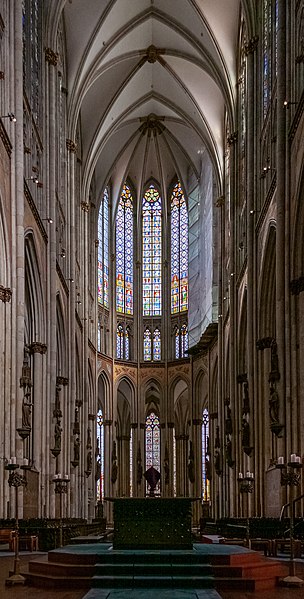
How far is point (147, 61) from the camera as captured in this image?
46438mm

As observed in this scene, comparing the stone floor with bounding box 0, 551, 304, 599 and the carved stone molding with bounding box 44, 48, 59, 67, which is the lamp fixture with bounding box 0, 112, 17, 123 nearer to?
the carved stone molding with bounding box 44, 48, 59, 67

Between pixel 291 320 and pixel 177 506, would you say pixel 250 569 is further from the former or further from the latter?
pixel 291 320

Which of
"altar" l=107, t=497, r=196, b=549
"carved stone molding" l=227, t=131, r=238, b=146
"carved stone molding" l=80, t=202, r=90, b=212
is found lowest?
"altar" l=107, t=497, r=196, b=549

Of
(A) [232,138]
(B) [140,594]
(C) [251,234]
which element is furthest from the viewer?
(A) [232,138]

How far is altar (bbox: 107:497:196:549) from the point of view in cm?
1634

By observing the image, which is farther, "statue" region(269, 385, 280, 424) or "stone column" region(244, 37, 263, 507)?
"stone column" region(244, 37, 263, 507)

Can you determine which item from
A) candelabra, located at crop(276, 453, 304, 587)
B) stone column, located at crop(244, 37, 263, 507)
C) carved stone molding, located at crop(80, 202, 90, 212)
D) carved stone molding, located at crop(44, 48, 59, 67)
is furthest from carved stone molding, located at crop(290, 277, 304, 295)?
carved stone molding, located at crop(80, 202, 90, 212)

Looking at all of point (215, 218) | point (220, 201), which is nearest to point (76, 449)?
point (220, 201)

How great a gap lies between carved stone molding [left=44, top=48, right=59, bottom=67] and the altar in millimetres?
22760

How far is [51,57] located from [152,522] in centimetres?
2336

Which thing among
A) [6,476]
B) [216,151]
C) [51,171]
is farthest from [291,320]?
[216,151]

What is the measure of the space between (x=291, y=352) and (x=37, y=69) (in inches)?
627

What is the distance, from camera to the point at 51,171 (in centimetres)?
3438

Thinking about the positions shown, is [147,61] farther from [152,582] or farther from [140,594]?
[140,594]
